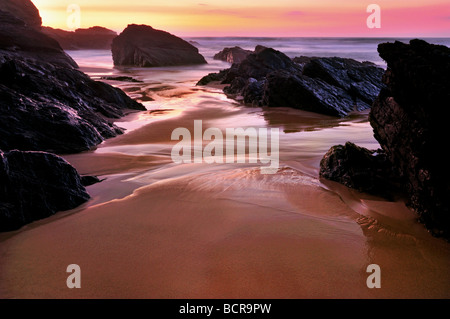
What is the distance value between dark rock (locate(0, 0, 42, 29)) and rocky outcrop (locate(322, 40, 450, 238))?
49470 mm

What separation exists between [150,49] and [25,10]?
24.8 metres

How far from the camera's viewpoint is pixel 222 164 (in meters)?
5.00

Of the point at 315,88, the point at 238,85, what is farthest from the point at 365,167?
the point at 238,85

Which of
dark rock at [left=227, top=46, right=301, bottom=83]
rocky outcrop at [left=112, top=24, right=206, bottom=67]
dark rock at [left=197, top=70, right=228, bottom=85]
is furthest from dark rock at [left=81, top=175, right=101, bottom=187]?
rocky outcrop at [left=112, top=24, right=206, bottom=67]

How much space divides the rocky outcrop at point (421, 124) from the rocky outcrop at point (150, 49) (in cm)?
3069

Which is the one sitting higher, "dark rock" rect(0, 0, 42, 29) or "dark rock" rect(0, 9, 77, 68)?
"dark rock" rect(0, 0, 42, 29)

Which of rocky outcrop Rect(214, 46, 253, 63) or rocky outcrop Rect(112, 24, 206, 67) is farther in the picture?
rocky outcrop Rect(214, 46, 253, 63)

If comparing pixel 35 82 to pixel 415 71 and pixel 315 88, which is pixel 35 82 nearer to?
pixel 415 71

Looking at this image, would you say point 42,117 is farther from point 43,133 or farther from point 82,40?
point 82,40

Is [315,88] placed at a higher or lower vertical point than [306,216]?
higher

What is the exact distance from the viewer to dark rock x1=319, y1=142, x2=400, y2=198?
3729 mm

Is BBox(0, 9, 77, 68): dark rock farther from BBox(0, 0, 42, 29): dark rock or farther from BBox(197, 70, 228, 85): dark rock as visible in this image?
BBox(0, 0, 42, 29): dark rock
